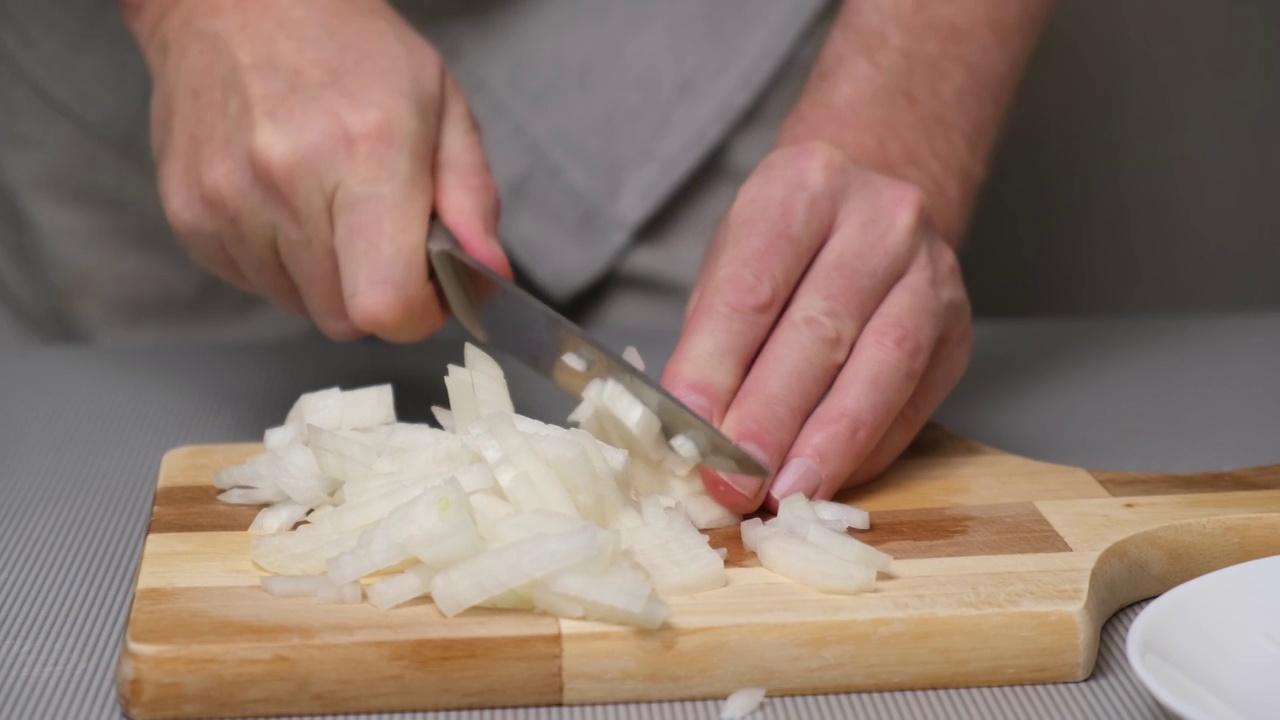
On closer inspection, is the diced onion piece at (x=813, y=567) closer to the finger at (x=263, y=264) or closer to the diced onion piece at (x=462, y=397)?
the diced onion piece at (x=462, y=397)

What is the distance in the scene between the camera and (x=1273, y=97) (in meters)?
2.44

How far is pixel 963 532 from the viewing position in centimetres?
99

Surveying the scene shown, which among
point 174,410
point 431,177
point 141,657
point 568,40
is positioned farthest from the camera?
point 568,40

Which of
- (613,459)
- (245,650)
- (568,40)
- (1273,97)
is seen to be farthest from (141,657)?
(1273,97)

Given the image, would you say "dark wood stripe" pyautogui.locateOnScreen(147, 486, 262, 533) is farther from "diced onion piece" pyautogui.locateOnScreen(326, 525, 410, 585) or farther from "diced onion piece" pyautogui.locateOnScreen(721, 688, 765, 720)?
"diced onion piece" pyautogui.locateOnScreen(721, 688, 765, 720)

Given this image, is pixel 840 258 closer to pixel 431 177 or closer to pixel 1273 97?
pixel 431 177

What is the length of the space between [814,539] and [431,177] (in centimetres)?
50

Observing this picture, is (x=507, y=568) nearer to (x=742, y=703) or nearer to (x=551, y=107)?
(x=742, y=703)

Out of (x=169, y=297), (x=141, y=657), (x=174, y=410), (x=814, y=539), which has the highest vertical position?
(x=814, y=539)

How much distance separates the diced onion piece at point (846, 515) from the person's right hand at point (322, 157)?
378mm

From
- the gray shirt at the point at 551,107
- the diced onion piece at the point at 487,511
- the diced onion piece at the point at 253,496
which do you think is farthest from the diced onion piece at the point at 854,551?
the gray shirt at the point at 551,107

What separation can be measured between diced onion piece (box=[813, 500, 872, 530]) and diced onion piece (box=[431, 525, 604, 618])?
245 mm

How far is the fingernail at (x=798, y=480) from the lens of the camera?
1043 mm

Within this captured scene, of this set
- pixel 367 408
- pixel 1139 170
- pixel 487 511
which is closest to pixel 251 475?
pixel 367 408
